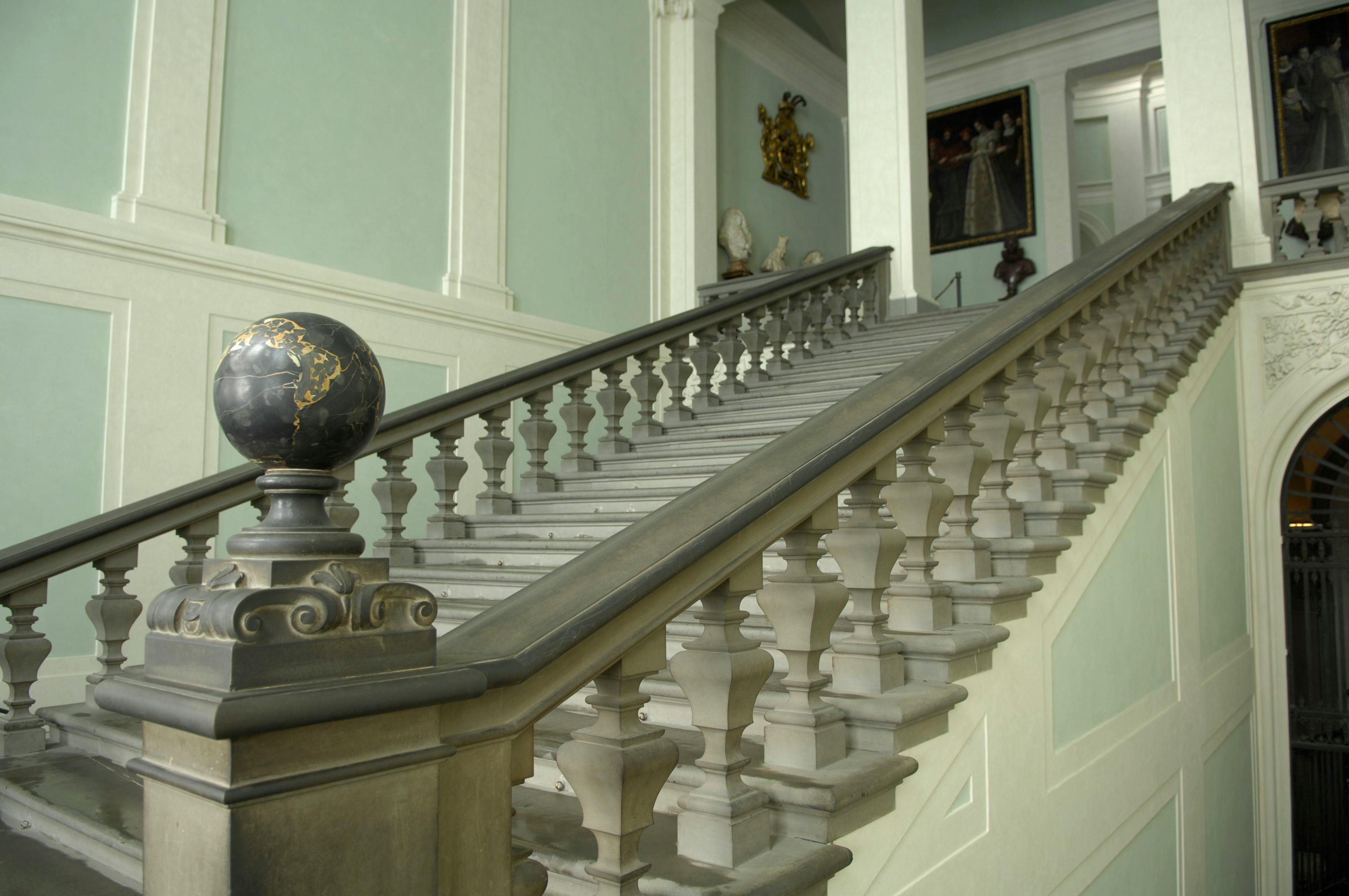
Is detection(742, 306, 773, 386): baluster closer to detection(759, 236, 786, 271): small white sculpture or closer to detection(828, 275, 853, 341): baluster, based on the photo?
detection(828, 275, 853, 341): baluster

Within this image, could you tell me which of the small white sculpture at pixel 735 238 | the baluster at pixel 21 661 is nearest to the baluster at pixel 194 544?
the baluster at pixel 21 661

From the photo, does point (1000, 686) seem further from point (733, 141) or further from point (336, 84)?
point (733, 141)

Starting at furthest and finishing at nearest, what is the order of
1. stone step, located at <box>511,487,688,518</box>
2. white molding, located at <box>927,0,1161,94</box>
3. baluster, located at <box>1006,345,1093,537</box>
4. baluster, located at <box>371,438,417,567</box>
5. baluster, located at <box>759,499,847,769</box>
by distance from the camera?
white molding, located at <box>927,0,1161,94</box> < stone step, located at <box>511,487,688,518</box> < baluster, located at <box>371,438,417,567</box> < baluster, located at <box>1006,345,1093,537</box> < baluster, located at <box>759,499,847,769</box>

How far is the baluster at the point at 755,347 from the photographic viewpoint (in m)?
6.68

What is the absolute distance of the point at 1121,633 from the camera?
12.5 ft

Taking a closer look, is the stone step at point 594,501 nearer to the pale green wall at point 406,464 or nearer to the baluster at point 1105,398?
the pale green wall at point 406,464

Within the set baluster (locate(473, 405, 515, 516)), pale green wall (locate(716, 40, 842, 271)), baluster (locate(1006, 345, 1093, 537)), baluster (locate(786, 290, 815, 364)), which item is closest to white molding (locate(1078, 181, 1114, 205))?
pale green wall (locate(716, 40, 842, 271))

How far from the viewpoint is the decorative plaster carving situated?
19.8 feet

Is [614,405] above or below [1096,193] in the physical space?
below

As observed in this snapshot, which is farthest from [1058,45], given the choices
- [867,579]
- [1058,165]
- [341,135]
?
[867,579]

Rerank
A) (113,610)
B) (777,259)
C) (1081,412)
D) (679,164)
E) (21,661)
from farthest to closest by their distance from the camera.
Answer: (777,259), (679,164), (1081,412), (113,610), (21,661)

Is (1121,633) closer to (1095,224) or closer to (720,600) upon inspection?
(720,600)

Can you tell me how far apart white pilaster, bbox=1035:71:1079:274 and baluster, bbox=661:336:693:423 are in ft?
27.2

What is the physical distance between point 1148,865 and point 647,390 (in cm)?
355
